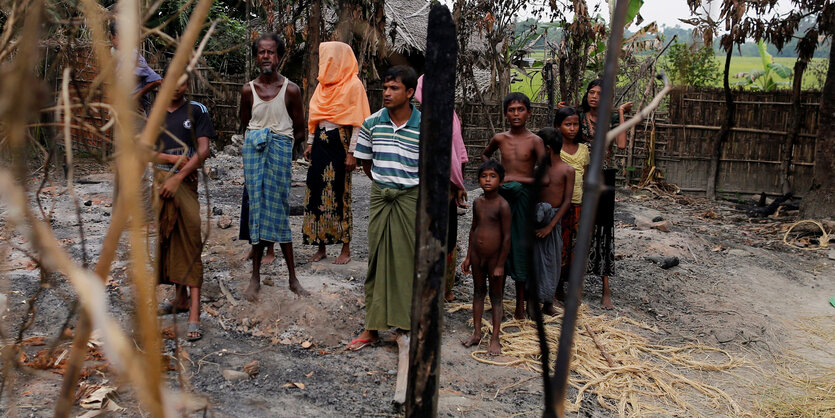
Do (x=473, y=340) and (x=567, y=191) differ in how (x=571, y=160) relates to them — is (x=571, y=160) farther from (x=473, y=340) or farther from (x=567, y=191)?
(x=473, y=340)

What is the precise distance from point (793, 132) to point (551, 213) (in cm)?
821

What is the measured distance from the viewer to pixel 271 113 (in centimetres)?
455

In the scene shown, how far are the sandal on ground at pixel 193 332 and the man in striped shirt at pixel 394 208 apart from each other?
100 cm

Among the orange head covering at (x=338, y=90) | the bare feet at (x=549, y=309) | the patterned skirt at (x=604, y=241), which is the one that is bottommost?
the bare feet at (x=549, y=309)

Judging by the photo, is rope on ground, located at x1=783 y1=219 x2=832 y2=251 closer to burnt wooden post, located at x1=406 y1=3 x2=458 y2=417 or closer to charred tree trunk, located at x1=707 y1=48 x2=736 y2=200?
charred tree trunk, located at x1=707 y1=48 x2=736 y2=200

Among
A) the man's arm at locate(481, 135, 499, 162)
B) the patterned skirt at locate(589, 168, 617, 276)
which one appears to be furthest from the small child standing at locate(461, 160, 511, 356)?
the patterned skirt at locate(589, 168, 617, 276)

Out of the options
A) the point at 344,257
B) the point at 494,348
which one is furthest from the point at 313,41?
the point at 494,348

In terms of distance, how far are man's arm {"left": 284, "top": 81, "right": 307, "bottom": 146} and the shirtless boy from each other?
1434 millimetres

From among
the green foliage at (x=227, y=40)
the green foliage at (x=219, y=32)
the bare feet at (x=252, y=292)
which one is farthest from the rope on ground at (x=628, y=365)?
the green foliage at (x=227, y=40)

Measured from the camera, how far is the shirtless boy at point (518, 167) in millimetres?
4535

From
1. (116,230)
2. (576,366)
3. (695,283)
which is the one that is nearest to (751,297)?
(695,283)

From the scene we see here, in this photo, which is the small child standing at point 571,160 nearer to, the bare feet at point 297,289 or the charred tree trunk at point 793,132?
the bare feet at point 297,289

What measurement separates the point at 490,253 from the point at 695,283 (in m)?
3.07

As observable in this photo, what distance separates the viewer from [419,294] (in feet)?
7.00
